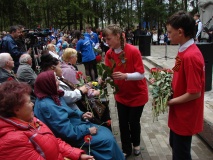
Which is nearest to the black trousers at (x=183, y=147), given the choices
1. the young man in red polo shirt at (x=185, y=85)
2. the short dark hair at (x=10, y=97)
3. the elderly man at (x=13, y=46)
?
the young man in red polo shirt at (x=185, y=85)

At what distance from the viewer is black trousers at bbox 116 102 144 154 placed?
316cm

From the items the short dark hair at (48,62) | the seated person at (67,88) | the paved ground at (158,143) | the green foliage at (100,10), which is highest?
the green foliage at (100,10)

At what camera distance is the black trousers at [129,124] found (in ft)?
10.4

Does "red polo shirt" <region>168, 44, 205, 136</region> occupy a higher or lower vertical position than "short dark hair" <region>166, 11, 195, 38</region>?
lower

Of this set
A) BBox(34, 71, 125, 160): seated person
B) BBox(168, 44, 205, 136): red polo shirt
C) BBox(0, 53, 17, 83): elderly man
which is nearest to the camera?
BBox(168, 44, 205, 136): red polo shirt

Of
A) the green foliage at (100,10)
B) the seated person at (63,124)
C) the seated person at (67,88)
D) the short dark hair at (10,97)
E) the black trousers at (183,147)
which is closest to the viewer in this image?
the short dark hair at (10,97)

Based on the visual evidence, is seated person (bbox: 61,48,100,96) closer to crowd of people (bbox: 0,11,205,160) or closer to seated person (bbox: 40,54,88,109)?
crowd of people (bbox: 0,11,205,160)

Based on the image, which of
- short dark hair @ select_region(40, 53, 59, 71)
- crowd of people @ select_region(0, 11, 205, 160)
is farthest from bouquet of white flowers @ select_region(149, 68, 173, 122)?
short dark hair @ select_region(40, 53, 59, 71)

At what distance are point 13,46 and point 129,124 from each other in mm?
3674

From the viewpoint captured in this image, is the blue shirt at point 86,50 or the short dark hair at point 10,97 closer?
the short dark hair at point 10,97

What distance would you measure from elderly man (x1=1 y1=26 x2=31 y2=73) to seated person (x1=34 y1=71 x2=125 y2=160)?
3.32 m

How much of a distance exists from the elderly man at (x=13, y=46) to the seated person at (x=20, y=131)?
3.98 meters

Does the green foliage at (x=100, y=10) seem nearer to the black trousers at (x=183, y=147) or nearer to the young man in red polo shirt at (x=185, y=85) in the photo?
the young man in red polo shirt at (x=185, y=85)

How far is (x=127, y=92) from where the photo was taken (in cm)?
307
